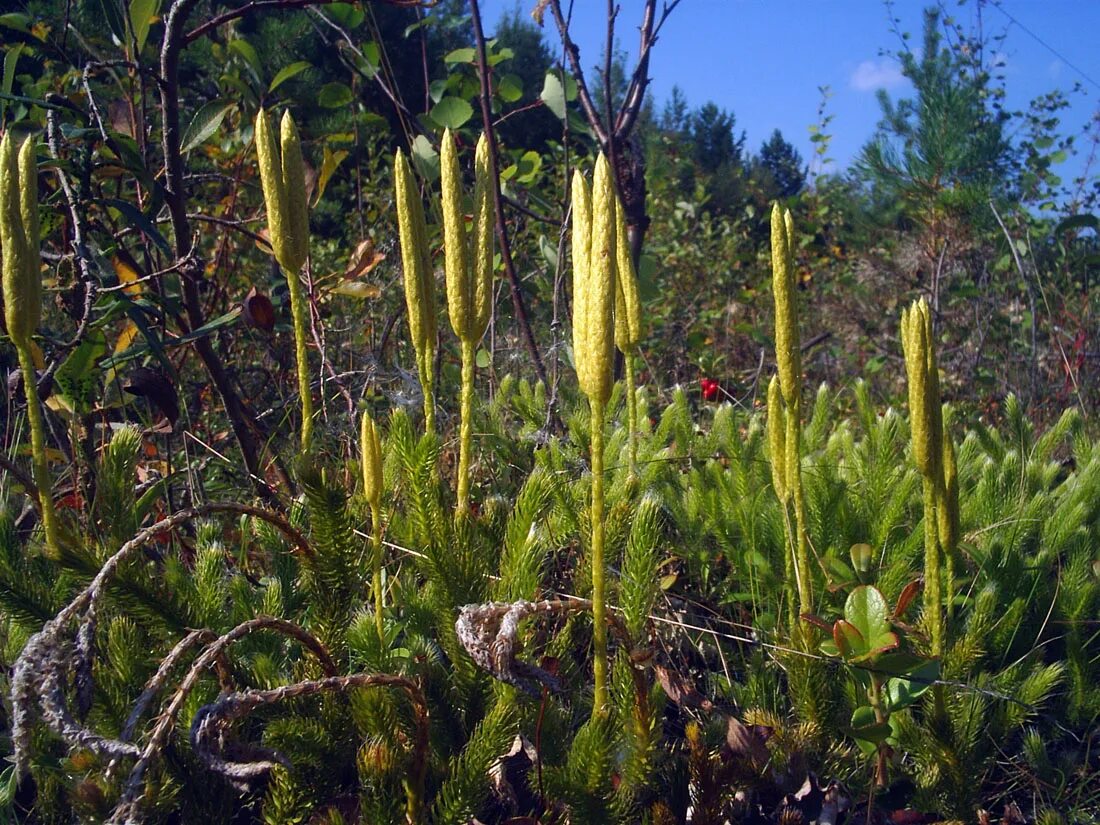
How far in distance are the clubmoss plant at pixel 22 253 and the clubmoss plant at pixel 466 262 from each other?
51cm

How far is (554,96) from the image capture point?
2805mm

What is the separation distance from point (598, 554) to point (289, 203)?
26.1 inches

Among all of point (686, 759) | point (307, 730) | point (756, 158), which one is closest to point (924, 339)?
point (686, 759)

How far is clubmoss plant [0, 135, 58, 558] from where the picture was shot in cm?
105

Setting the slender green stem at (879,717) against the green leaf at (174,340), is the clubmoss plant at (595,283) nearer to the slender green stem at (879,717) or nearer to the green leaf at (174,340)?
the slender green stem at (879,717)

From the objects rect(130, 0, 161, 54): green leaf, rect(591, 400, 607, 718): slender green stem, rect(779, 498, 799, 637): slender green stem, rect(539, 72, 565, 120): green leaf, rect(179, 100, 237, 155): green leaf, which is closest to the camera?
rect(591, 400, 607, 718): slender green stem

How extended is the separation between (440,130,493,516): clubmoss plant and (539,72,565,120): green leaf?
155 cm

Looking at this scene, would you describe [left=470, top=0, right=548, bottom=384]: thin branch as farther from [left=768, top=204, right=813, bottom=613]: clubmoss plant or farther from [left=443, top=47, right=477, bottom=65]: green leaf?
[left=768, top=204, right=813, bottom=613]: clubmoss plant

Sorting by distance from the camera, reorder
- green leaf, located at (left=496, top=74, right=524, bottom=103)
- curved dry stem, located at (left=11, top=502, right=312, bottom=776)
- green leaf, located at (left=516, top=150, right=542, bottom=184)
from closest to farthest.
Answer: curved dry stem, located at (left=11, top=502, right=312, bottom=776) < green leaf, located at (left=496, top=74, right=524, bottom=103) < green leaf, located at (left=516, top=150, right=542, bottom=184)

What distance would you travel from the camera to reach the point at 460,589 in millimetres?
1324

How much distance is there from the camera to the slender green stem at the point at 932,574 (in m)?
1.36

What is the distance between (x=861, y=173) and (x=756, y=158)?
22.6 meters

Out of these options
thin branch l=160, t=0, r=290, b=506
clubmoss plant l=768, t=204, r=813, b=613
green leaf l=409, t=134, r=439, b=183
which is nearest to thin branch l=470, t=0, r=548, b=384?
green leaf l=409, t=134, r=439, b=183

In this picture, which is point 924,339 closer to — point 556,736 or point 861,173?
point 556,736
